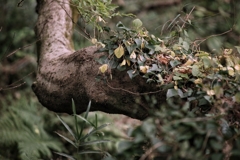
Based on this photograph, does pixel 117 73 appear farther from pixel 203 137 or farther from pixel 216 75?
pixel 203 137

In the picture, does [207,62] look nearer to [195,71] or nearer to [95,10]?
[195,71]

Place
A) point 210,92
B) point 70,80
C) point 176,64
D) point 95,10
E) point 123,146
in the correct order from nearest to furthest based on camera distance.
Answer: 1. point 123,146
2. point 210,92
3. point 176,64
4. point 70,80
5. point 95,10

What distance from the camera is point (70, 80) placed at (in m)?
2.04

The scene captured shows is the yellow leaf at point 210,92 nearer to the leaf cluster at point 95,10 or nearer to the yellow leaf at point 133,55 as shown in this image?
the yellow leaf at point 133,55

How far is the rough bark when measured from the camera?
181 cm

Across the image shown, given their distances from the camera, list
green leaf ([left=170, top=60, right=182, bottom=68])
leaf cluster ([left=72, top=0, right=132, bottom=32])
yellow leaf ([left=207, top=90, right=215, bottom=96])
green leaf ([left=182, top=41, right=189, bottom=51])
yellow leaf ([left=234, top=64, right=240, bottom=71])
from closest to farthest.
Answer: yellow leaf ([left=207, top=90, right=215, bottom=96]) → yellow leaf ([left=234, top=64, right=240, bottom=71]) → green leaf ([left=170, top=60, right=182, bottom=68]) → green leaf ([left=182, top=41, right=189, bottom=51]) → leaf cluster ([left=72, top=0, right=132, bottom=32])

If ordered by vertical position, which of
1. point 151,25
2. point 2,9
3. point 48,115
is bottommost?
point 48,115

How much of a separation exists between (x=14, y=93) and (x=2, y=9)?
1.32 metres

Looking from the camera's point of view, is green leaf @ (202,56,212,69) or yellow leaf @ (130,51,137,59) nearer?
green leaf @ (202,56,212,69)

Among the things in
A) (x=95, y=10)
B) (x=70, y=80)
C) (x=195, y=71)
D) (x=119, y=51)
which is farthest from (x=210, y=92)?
(x=95, y=10)

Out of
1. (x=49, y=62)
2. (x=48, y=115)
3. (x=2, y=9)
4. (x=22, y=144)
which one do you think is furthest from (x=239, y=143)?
(x=2, y=9)

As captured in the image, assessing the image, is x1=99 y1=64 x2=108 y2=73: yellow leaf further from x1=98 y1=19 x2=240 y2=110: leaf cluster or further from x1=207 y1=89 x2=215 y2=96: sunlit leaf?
x1=207 y1=89 x2=215 y2=96: sunlit leaf

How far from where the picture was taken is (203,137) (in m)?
1.18

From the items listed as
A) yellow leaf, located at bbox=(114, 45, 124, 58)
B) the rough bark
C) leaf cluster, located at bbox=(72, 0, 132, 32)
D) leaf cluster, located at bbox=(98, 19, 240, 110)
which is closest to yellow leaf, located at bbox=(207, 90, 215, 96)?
leaf cluster, located at bbox=(98, 19, 240, 110)
